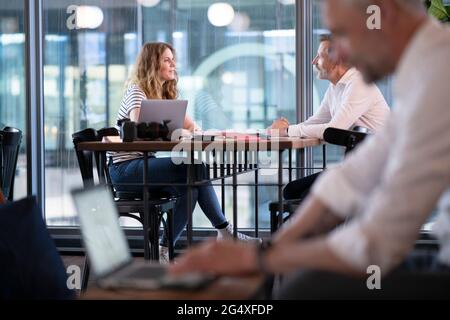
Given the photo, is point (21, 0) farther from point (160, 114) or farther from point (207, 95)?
point (160, 114)

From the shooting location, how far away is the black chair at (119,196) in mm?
Result: 3889

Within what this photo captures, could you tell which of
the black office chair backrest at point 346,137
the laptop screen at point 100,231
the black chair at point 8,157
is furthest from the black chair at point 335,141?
the laptop screen at point 100,231

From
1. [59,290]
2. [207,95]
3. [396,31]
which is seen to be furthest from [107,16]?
[396,31]

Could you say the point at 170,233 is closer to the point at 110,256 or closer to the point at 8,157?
the point at 8,157

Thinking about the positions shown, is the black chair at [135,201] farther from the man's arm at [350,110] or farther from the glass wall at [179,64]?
the glass wall at [179,64]

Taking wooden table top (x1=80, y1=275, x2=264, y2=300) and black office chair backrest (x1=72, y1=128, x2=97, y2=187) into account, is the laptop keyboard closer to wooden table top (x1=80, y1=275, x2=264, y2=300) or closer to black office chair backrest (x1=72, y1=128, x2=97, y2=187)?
wooden table top (x1=80, y1=275, x2=264, y2=300)

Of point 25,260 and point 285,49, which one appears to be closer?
point 25,260

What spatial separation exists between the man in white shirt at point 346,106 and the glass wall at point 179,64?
99 cm

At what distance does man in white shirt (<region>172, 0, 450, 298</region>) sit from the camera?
1.34 metres

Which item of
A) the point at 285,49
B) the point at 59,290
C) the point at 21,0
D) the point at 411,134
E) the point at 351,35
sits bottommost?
the point at 59,290

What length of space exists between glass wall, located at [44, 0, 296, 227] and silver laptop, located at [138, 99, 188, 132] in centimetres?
194

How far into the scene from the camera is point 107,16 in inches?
232
